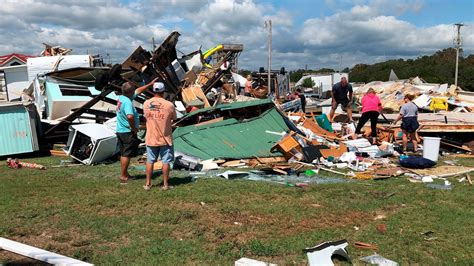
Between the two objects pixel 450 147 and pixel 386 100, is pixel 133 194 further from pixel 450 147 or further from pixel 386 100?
pixel 386 100

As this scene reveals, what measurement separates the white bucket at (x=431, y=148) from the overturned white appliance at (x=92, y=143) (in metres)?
7.05

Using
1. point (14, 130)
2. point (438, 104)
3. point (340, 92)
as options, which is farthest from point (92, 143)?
point (438, 104)

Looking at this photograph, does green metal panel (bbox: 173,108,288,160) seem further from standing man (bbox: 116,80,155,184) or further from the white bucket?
the white bucket

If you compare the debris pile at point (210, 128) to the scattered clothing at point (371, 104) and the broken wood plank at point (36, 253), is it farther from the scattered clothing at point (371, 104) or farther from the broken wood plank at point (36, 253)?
the broken wood plank at point (36, 253)

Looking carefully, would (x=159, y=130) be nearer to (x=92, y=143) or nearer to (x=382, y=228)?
(x=382, y=228)

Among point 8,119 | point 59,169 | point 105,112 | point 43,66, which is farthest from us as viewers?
point 43,66

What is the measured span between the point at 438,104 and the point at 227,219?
17553 millimetres

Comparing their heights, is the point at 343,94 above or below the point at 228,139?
above

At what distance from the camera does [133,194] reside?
249 inches

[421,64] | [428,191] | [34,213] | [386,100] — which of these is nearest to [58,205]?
[34,213]

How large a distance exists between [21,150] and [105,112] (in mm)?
2401

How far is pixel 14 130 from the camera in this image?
10.4 m

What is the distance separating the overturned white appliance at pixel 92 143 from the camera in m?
9.37

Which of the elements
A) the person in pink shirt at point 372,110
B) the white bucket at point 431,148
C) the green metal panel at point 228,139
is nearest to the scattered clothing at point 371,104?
the person in pink shirt at point 372,110
